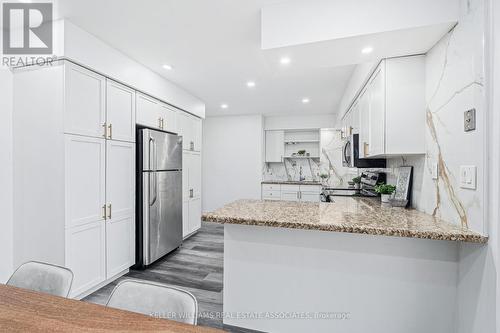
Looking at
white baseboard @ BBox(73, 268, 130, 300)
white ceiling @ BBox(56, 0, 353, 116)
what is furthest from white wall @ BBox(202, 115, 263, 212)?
white baseboard @ BBox(73, 268, 130, 300)

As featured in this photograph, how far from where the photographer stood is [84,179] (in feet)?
7.50

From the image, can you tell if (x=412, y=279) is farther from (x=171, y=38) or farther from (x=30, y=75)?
(x=30, y=75)

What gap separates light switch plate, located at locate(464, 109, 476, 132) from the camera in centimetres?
132

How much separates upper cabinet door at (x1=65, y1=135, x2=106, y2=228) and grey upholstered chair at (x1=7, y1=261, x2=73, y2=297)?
97 centimetres

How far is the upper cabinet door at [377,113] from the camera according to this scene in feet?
6.59

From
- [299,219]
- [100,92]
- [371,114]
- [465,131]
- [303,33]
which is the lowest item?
[299,219]

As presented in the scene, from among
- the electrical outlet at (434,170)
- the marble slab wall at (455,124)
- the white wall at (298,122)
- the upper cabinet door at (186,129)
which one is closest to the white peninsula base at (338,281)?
the marble slab wall at (455,124)

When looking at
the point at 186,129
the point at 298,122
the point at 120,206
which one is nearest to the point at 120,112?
the point at 120,206

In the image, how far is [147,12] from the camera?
194cm

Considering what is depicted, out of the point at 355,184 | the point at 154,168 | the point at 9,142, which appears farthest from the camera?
the point at 355,184

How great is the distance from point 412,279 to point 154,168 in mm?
2765

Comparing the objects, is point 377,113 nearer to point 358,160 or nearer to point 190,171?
point 358,160

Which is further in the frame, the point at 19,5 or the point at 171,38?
the point at 171,38

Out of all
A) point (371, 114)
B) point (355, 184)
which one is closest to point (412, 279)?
point (371, 114)
